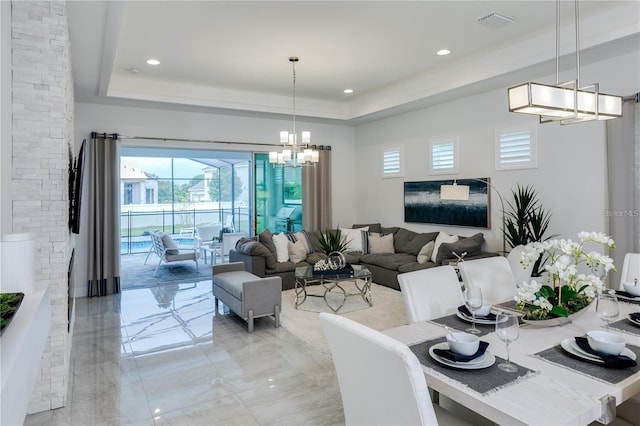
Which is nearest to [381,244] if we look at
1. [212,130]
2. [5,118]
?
[212,130]

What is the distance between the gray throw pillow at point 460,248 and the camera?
5.36 metres

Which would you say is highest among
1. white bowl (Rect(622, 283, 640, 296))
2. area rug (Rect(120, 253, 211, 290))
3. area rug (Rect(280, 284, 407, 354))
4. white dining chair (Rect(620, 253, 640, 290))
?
white dining chair (Rect(620, 253, 640, 290))

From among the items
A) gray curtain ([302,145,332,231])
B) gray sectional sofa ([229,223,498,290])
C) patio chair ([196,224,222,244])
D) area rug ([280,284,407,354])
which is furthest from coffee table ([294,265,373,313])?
patio chair ([196,224,222,244])

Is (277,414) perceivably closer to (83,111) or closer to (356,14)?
(356,14)

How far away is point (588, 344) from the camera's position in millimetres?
1808

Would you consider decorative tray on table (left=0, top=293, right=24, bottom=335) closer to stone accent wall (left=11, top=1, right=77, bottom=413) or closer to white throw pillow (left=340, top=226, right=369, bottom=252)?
stone accent wall (left=11, top=1, right=77, bottom=413)

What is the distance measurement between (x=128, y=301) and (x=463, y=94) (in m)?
5.44

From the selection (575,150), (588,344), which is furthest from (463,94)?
(588,344)

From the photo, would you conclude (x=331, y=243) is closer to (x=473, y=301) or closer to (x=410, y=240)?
(x=410, y=240)

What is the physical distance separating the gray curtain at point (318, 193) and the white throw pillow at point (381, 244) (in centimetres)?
115

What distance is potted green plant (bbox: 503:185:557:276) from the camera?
4.74m

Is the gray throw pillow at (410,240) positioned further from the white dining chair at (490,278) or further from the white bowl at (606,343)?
the white bowl at (606,343)

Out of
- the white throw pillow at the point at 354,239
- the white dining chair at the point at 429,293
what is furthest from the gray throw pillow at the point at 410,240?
the white dining chair at the point at 429,293

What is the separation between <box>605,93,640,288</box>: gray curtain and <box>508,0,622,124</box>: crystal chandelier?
200 centimetres
